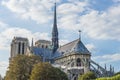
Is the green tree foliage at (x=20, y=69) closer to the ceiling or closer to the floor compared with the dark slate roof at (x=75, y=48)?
closer to the floor

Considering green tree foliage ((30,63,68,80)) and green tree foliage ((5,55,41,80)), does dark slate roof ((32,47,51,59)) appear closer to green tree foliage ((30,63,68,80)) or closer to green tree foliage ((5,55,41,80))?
green tree foliage ((5,55,41,80))

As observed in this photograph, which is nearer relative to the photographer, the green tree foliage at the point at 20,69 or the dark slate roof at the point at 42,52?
the green tree foliage at the point at 20,69

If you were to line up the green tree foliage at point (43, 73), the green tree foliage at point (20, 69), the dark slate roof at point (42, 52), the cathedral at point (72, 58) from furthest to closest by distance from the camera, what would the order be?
1. the dark slate roof at point (42, 52)
2. the cathedral at point (72, 58)
3. the green tree foliage at point (20, 69)
4. the green tree foliage at point (43, 73)

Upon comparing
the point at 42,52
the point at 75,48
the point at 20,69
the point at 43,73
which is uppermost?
the point at 75,48

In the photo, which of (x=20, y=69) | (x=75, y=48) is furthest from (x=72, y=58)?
(x=20, y=69)

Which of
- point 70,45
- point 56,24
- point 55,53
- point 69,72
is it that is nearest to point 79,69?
point 69,72

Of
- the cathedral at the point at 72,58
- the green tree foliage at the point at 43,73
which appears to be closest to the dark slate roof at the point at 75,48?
the cathedral at the point at 72,58

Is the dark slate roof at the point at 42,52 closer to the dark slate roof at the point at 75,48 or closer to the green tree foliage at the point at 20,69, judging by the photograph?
the dark slate roof at the point at 75,48

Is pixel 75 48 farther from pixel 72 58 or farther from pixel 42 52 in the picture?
pixel 42 52

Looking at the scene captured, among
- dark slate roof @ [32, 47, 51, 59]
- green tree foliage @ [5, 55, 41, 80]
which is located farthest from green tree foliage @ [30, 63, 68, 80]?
dark slate roof @ [32, 47, 51, 59]

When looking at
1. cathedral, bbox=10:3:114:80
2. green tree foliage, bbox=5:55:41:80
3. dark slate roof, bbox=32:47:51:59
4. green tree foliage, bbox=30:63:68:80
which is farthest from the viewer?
dark slate roof, bbox=32:47:51:59

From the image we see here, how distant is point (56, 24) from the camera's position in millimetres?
192500

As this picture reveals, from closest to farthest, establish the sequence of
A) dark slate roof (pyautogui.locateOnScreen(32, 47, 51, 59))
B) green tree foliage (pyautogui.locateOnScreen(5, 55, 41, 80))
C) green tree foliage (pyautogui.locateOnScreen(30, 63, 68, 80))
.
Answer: green tree foliage (pyautogui.locateOnScreen(30, 63, 68, 80)) < green tree foliage (pyautogui.locateOnScreen(5, 55, 41, 80)) < dark slate roof (pyautogui.locateOnScreen(32, 47, 51, 59))

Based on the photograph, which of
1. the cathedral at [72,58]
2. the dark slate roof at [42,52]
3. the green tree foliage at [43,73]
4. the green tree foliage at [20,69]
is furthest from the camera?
the dark slate roof at [42,52]
